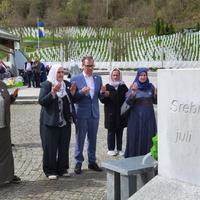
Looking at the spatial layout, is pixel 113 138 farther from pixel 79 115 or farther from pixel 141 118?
pixel 79 115

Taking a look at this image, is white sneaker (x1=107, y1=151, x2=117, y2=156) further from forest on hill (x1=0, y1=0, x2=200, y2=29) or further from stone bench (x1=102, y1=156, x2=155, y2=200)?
forest on hill (x1=0, y1=0, x2=200, y2=29)

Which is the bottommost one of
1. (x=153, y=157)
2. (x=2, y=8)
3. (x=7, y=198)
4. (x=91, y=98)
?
(x=7, y=198)

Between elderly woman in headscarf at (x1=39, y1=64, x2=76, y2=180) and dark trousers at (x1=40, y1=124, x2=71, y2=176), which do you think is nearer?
elderly woman in headscarf at (x1=39, y1=64, x2=76, y2=180)

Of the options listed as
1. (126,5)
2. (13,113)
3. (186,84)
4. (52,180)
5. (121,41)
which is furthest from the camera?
(126,5)

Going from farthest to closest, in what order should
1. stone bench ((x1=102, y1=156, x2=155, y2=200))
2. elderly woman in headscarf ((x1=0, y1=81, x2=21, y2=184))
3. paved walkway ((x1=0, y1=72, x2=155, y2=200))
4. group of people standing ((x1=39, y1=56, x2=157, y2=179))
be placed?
group of people standing ((x1=39, y1=56, x2=157, y2=179)) < elderly woman in headscarf ((x1=0, y1=81, x2=21, y2=184)) < paved walkway ((x1=0, y1=72, x2=155, y2=200)) < stone bench ((x1=102, y1=156, x2=155, y2=200))

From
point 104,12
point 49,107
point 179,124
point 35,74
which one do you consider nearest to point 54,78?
point 49,107

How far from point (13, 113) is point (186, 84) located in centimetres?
1196

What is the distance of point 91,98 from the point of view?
7.80m

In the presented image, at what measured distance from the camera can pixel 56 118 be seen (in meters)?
7.33

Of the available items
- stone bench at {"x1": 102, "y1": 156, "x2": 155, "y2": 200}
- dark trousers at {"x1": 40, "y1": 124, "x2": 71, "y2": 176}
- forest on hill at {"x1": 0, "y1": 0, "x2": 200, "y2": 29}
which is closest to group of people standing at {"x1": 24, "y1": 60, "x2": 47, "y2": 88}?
dark trousers at {"x1": 40, "y1": 124, "x2": 71, "y2": 176}

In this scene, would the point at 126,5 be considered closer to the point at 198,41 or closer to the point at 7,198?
the point at 198,41

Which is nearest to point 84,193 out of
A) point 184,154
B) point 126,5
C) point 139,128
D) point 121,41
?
point 139,128

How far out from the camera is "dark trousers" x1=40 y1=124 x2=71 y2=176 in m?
7.41

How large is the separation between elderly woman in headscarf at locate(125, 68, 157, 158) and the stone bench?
73.7 inches
